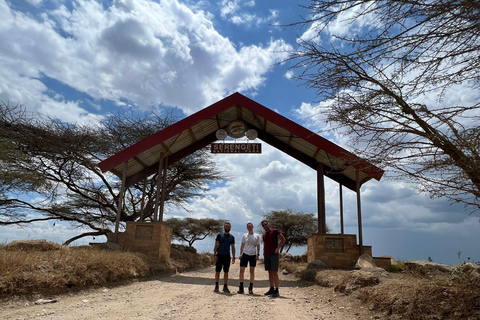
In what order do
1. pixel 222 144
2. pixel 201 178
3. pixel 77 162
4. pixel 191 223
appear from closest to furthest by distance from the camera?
pixel 222 144 → pixel 77 162 → pixel 201 178 → pixel 191 223

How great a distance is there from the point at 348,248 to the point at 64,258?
9260 mm

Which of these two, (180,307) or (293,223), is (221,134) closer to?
(180,307)

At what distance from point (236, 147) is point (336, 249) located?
5919 mm

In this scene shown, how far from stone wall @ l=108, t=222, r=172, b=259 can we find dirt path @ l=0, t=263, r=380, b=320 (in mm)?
4871

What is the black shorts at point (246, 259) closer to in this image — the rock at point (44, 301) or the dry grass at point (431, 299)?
the dry grass at point (431, 299)

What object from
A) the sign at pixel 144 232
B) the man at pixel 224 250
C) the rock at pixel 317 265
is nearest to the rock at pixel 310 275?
the rock at pixel 317 265

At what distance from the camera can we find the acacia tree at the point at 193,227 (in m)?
32.5

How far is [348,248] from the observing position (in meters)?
12.0

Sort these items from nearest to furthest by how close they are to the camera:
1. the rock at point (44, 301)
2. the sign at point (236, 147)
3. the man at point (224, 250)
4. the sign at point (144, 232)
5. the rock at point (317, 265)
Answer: the rock at point (44, 301), the man at point (224, 250), the rock at point (317, 265), the sign at point (144, 232), the sign at point (236, 147)

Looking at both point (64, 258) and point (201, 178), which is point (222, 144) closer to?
point (201, 178)

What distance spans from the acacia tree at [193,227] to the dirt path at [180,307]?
25.1 m

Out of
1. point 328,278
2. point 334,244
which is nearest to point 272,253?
point 328,278

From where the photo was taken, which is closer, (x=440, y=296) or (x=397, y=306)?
(x=440, y=296)

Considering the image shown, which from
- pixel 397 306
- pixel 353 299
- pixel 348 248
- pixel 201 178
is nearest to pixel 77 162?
pixel 201 178
